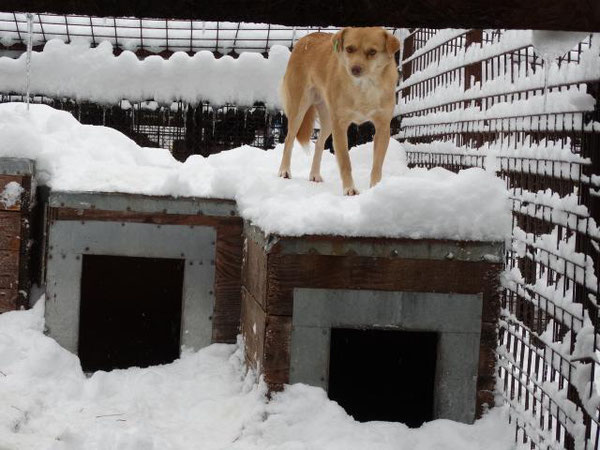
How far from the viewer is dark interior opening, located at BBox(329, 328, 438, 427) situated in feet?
12.4

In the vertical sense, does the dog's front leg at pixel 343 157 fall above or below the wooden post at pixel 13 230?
above

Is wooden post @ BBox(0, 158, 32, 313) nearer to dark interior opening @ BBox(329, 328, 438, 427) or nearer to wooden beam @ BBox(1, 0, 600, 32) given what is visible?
dark interior opening @ BBox(329, 328, 438, 427)

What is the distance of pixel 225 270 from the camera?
14.8 feet

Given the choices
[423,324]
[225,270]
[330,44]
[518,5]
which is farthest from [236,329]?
[518,5]

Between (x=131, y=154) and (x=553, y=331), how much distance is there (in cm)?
421

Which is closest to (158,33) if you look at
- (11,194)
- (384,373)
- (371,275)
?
(11,194)

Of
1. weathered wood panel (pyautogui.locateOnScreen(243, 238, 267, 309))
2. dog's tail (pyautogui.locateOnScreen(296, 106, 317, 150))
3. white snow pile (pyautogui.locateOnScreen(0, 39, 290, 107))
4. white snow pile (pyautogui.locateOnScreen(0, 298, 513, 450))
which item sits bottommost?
white snow pile (pyautogui.locateOnScreen(0, 298, 513, 450))

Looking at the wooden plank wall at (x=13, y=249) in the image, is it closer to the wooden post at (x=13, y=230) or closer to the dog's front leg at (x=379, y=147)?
the wooden post at (x=13, y=230)

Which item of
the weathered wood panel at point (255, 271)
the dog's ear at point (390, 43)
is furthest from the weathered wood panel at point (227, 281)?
the dog's ear at point (390, 43)

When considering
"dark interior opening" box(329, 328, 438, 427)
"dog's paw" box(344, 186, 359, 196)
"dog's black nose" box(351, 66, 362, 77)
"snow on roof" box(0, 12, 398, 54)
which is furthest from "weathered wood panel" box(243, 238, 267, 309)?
"snow on roof" box(0, 12, 398, 54)

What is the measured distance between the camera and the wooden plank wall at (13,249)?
188 inches

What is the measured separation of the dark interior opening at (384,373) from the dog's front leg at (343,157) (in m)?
0.96

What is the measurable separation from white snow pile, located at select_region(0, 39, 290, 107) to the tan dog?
213cm

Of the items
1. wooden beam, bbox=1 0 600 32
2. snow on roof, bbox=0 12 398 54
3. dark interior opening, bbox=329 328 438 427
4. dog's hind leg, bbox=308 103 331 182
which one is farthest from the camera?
snow on roof, bbox=0 12 398 54
